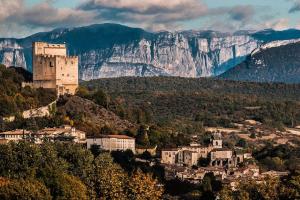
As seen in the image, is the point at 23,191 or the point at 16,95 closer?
the point at 23,191

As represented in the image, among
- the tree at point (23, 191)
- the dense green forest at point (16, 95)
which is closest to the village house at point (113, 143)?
the dense green forest at point (16, 95)

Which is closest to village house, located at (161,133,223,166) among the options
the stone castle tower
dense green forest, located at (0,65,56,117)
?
dense green forest, located at (0,65,56,117)

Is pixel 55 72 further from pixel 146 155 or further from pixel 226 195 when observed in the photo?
pixel 226 195

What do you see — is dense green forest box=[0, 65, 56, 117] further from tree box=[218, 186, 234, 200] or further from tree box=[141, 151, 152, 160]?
tree box=[218, 186, 234, 200]

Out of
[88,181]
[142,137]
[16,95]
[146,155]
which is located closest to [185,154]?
[146,155]

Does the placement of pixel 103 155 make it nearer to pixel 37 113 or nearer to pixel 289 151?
pixel 37 113

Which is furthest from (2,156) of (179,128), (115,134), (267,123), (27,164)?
(267,123)
